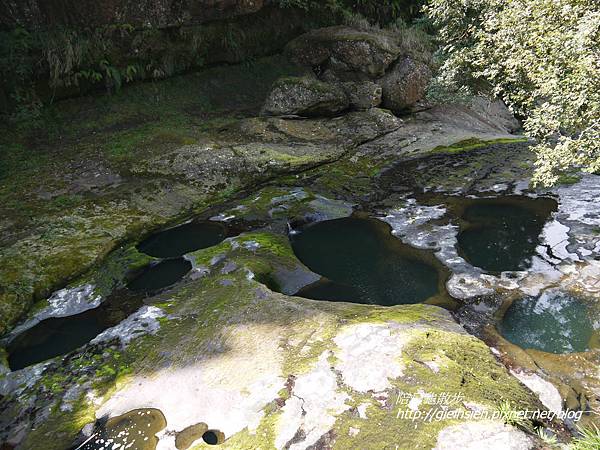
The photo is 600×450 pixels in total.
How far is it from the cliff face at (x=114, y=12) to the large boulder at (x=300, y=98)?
3.57 m

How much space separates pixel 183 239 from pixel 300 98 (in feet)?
23.6

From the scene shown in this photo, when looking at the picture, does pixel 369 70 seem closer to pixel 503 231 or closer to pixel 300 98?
pixel 300 98

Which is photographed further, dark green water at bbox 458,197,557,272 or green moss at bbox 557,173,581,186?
green moss at bbox 557,173,581,186

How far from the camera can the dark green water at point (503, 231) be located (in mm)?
8312

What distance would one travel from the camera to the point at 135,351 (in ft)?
20.4

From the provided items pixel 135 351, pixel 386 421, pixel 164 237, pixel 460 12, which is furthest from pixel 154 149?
pixel 386 421

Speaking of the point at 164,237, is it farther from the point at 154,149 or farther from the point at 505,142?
the point at 505,142

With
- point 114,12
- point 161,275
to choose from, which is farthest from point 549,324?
point 114,12

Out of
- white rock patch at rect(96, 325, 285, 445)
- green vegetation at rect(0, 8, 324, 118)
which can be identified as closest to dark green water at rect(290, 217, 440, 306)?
white rock patch at rect(96, 325, 285, 445)

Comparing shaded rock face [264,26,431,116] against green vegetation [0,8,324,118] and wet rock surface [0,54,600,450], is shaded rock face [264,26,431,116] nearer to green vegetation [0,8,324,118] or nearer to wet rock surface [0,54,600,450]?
green vegetation [0,8,324,118]

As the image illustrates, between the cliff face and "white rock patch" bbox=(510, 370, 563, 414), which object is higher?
the cliff face

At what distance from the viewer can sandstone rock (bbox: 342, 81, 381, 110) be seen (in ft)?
52.1

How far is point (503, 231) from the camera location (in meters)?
9.40

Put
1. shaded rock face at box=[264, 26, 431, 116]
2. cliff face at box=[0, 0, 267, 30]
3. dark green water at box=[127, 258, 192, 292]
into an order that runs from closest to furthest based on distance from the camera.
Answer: dark green water at box=[127, 258, 192, 292] → cliff face at box=[0, 0, 267, 30] → shaded rock face at box=[264, 26, 431, 116]
